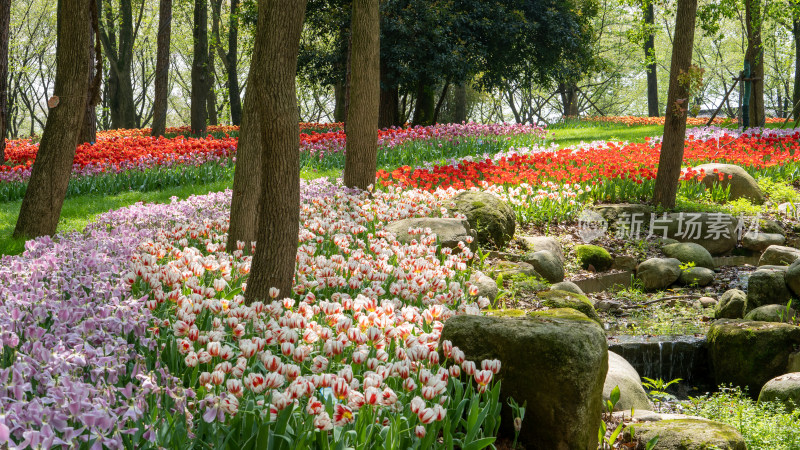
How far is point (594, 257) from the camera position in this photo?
8.88m

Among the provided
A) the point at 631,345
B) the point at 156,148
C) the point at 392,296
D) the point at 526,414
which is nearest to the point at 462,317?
the point at 526,414

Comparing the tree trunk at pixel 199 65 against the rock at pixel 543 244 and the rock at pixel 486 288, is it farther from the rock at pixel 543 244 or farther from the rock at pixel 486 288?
the rock at pixel 486 288

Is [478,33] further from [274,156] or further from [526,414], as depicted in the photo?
[526,414]

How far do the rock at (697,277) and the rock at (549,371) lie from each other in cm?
569

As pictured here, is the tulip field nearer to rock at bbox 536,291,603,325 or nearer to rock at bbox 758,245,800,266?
rock at bbox 536,291,603,325

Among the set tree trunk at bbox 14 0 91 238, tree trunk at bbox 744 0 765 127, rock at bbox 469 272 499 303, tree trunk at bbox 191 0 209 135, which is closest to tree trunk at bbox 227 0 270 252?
tree trunk at bbox 14 0 91 238

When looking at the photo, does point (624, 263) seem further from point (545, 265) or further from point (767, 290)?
point (767, 290)

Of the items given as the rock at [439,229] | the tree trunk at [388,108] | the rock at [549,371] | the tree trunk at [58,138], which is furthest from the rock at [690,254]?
the tree trunk at [388,108]

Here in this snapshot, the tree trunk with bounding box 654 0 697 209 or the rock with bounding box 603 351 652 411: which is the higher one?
the tree trunk with bounding box 654 0 697 209

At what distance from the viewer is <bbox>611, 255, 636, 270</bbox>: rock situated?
913cm

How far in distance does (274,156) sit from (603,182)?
770cm

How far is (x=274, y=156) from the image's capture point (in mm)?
4516

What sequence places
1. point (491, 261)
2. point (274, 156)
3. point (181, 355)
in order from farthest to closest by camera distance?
point (491, 261) < point (274, 156) < point (181, 355)

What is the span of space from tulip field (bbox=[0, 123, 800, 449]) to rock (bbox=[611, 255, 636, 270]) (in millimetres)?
1148
